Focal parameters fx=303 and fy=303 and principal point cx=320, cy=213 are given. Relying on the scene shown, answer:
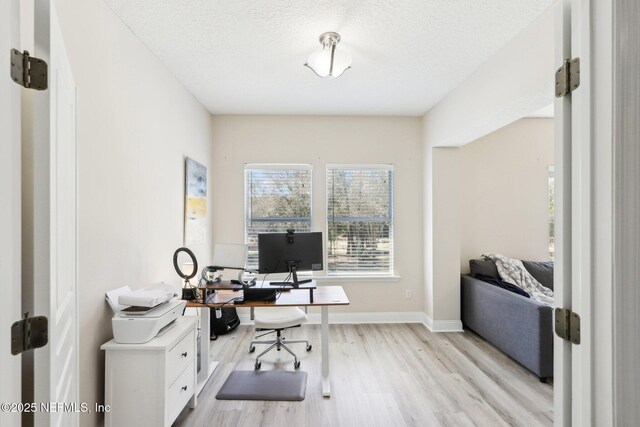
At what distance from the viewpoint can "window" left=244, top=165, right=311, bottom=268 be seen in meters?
4.14

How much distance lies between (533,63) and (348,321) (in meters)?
3.39

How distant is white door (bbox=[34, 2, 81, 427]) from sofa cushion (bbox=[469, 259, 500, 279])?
13.2ft

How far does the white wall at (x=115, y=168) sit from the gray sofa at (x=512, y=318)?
3.11 metres

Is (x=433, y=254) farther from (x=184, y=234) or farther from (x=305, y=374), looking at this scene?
(x=184, y=234)

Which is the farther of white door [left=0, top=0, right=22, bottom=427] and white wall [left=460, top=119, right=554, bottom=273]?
white wall [left=460, top=119, right=554, bottom=273]

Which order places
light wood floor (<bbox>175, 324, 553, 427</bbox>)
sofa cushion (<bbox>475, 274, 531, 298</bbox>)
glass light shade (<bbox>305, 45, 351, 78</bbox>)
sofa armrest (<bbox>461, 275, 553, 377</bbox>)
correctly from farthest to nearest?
sofa cushion (<bbox>475, 274, 531, 298</bbox>)
sofa armrest (<bbox>461, 275, 553, 377</bbox>)
glass light shade (<bbox>305, 45, 351, 78</bbox>)
light wood floor (<bbox>175, 324, 553, 427</bbox>)

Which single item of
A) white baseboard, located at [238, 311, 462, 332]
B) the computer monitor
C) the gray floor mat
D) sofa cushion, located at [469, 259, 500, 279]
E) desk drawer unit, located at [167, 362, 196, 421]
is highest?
the computer monitor

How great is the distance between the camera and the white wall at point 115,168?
171 cm

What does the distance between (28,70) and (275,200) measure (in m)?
3.30

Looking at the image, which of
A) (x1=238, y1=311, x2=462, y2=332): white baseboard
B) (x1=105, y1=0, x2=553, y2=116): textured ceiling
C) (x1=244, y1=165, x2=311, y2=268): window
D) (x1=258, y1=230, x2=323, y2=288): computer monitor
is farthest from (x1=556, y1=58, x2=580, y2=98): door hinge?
(x1=238, y1=311, x2=462, y2=332): white baseboard

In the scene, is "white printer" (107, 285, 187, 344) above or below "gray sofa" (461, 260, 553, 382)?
above

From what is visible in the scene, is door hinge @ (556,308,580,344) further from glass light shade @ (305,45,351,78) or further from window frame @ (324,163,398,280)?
window frame @ (324,163,398,280)

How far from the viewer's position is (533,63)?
7.00ft

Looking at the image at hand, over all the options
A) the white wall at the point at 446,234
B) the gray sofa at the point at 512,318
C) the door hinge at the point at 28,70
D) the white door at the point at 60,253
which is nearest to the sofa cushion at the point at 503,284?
the gray sofa at the point at 512,318
